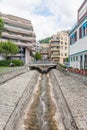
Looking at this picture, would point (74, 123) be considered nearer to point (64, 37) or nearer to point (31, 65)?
point (31, 65)

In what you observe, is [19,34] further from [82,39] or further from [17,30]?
[82,39]

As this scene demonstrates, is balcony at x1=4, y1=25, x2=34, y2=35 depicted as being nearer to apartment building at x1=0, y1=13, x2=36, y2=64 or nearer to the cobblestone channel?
apartment building at x1=0, y1=13, x2=36, y2=64

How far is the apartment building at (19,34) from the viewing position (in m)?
93.8

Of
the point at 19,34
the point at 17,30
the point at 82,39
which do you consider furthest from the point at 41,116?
the point at 19,34

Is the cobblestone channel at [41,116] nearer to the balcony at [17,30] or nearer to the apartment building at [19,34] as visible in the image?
the apartment building at [19,34]

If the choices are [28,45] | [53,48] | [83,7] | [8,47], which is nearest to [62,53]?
[53,48]

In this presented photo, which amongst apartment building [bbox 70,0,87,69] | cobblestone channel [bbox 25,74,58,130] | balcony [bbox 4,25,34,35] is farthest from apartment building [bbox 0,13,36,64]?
cobblestone channel [bbox 25,74,58,130]

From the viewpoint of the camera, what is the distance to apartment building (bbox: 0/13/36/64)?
93.8 m

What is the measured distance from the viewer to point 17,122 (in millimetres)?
13727

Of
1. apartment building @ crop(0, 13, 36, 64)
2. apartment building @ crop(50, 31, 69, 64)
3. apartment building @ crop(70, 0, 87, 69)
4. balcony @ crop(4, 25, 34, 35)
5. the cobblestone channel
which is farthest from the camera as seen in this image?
apartment building @ crop(50, 31, 69, 64)

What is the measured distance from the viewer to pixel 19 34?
3964 inches

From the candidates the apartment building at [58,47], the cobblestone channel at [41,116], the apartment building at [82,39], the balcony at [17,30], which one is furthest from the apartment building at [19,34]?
the cobblestone channel at [41,116]

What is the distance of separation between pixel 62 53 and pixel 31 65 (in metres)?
68.7

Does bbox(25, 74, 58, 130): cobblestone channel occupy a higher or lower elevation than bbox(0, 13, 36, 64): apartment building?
lower
